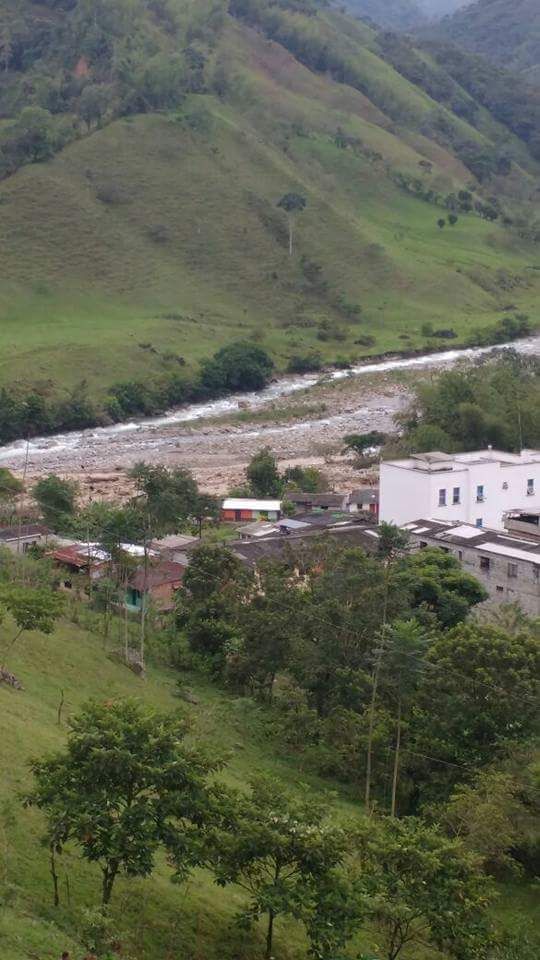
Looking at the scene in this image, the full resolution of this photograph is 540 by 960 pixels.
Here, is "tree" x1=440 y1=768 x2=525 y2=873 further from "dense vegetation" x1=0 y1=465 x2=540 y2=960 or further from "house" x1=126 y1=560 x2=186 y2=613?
"house" x1=126 y1=560 x2=186 y2=613

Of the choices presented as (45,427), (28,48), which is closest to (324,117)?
(28,48)

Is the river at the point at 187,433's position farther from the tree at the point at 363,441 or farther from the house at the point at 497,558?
the house at the point at 497,558

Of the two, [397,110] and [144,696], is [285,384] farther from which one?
[397,110]

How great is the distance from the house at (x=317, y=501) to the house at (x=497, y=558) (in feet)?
30.6

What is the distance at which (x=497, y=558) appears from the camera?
3164 cm

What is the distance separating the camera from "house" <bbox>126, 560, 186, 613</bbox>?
31094 mm

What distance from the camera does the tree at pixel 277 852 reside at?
13742 millimetres

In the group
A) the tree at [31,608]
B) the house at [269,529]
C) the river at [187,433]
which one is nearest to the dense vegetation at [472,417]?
the river at [187,433]

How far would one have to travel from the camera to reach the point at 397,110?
474ft

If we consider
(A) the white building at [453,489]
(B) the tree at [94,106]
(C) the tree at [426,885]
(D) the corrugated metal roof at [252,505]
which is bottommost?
(C) the tree at [426,885]

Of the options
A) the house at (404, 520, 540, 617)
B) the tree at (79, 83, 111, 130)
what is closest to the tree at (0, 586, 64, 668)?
the house at (404, 520, 540, 617)

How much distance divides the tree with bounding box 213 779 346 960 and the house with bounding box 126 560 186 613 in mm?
16230

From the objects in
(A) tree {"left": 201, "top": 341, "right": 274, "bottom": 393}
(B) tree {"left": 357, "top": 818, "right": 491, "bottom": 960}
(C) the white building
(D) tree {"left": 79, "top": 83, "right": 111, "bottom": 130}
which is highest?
(D) tree {"left": 79, "top": 83, "right": 111, "bottom": 130}

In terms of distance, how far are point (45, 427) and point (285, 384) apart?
61.7 feet
